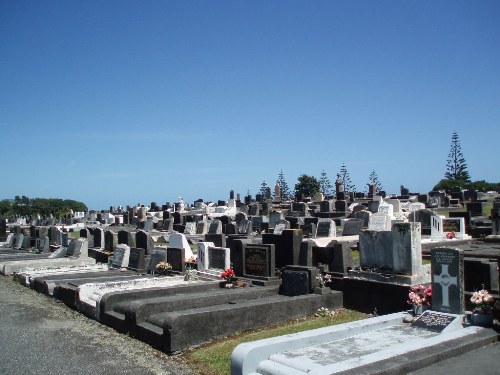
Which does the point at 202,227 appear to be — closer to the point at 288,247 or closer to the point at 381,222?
the point at 381,222

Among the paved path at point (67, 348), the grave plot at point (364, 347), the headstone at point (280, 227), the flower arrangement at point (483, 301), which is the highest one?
the headstone at point (280, 227)

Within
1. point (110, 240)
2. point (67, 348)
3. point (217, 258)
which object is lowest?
point (67, 348)

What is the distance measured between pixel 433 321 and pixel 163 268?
7974mm

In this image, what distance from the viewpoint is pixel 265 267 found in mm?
11539

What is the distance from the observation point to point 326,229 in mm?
19328

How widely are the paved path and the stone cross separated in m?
4.29

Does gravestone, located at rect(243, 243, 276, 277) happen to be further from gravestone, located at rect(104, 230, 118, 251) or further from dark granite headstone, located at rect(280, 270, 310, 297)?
gravestone, located at rect(104, 230, 118, 251)

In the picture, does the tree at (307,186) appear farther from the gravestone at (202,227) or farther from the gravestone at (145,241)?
the gravestone at (145,241)

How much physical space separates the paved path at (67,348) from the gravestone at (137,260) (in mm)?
3610

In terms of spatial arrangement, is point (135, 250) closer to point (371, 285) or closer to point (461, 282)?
point (371, 285)

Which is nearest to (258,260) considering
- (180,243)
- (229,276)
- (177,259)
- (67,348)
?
(229,276)

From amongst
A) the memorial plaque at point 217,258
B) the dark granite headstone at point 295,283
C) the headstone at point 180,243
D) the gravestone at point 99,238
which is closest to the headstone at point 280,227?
the headstone at point 180,243

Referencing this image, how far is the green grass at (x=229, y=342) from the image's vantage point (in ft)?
22.6

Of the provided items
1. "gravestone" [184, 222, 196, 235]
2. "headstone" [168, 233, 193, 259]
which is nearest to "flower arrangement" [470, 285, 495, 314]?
"headstone" [168, 233, 193, 259]
